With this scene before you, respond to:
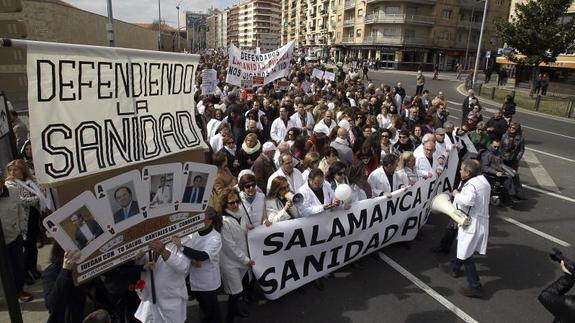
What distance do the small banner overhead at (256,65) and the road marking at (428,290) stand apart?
26.2 ft

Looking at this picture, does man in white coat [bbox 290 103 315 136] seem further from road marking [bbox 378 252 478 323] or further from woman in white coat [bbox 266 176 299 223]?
woman in white coat [bbox 266 176 299 223]

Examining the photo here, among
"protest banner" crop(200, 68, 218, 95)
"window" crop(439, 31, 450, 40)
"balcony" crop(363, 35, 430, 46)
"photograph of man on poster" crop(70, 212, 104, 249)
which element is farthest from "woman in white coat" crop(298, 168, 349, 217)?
"window" crop(439, 31, 450, 40)

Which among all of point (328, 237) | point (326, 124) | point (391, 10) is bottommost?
point (328, 237)

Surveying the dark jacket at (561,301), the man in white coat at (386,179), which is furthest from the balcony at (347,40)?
the dark jacket at (561,301)

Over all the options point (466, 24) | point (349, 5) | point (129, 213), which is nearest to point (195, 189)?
point (129, 213)

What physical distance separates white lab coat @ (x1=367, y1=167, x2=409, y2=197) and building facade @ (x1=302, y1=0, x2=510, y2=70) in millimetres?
55040

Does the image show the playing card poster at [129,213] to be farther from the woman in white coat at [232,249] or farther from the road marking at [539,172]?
the road marking at [539,172]

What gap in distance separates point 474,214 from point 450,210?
0.31 meters

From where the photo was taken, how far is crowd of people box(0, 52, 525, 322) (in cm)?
333

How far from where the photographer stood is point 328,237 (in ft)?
16.3

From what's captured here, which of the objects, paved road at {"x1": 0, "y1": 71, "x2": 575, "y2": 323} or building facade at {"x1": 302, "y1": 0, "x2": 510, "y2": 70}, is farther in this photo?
building facade at {"x1": 302, "y1": 0, "x2": 510, "y2": 70}

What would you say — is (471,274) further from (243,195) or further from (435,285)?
(243,195)

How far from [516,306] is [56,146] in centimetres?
519

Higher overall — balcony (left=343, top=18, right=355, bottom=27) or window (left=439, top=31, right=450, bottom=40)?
balcony (left=343, top=18, right=355, bottom=27)
